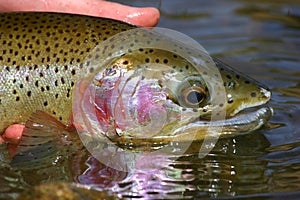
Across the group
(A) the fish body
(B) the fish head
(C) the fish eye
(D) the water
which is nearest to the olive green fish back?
(A) the fish body

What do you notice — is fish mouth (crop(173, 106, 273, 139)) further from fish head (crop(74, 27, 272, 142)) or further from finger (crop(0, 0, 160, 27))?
finger (crop(0, 0, 160, 27))

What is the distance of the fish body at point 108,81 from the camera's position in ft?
14.9

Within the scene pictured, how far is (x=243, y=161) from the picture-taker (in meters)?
4.54

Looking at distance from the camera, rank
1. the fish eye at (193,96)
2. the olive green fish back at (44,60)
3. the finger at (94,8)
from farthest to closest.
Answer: the finger at (94,8) < the olive green fish back at (44,60) < the fish eye at (193,96)

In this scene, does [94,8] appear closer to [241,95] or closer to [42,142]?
[42,142]

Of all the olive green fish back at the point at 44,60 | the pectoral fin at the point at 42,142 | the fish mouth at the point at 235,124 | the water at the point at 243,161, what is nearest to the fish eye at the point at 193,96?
the fish mouth at the point at 235,124

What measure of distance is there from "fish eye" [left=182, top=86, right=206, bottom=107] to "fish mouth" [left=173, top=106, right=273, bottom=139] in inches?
5.4

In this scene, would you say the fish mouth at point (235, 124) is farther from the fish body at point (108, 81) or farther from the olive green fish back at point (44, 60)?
the olive green fish back at point (44, 60)

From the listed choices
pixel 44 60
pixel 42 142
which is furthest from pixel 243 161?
pixel 44 60

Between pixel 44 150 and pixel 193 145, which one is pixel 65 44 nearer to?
pixel 44 150

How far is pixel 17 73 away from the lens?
15.4 feet

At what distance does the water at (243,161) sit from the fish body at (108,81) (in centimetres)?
25

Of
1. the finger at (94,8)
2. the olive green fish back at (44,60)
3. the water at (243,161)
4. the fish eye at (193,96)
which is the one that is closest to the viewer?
the water at (243,161)

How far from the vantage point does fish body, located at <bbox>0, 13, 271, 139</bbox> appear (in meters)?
4.53
